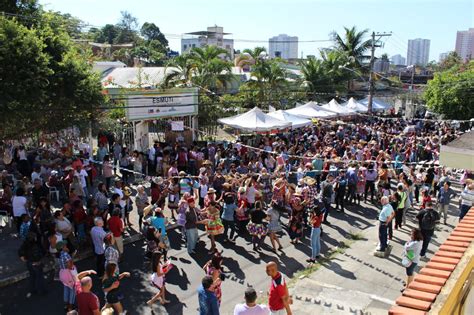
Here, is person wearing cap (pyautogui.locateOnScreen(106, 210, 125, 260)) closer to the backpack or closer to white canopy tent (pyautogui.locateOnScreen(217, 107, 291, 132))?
the backpack

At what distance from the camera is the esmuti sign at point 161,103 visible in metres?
16.9

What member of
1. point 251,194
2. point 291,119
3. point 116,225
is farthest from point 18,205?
point 291,119

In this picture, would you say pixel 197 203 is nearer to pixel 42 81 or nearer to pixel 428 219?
pixel 42 81

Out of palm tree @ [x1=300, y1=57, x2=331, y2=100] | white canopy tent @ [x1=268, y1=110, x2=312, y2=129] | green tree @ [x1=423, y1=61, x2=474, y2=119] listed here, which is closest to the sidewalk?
white canopy tent @ [x1=268, y1=110, x2=312, y2=129]

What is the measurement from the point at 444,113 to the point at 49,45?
2643 cm

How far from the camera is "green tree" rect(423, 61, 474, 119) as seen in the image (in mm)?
28719

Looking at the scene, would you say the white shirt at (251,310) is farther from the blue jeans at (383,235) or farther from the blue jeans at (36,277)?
the blue jeans at (383,235)

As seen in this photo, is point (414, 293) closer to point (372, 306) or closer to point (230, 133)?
point (372, 306)

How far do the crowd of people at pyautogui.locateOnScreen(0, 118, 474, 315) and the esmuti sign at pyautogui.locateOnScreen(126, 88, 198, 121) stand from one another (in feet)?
4.45

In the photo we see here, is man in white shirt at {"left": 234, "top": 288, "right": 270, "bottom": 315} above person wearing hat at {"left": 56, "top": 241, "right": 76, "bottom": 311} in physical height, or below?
above

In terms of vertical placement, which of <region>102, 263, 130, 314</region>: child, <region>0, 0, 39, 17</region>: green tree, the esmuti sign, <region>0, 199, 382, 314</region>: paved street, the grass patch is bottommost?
the grass patch

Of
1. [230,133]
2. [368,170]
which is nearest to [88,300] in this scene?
[368,170]

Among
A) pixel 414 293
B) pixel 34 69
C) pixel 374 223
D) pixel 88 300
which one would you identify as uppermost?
pixel 34 69

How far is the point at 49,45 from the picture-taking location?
12.1 meters
